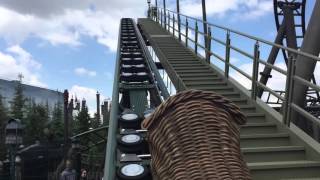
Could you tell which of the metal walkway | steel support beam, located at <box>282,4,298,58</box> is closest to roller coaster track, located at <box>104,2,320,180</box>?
the metal walkway

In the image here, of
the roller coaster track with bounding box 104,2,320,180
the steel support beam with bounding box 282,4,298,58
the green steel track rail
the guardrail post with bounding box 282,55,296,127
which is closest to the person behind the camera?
the green steel track rail

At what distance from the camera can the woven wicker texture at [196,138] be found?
9.78ft

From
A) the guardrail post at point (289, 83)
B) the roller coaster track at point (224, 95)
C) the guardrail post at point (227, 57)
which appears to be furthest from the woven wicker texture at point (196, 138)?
the guardrail post at point (227, 57)

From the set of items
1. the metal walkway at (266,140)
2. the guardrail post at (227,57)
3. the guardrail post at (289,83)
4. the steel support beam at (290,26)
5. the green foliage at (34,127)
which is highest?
the steel support beam at (290,26)

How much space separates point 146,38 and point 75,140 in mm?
5978

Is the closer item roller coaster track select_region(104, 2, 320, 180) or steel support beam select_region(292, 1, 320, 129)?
roller coaster track select_region(104, 2, 320, 180)

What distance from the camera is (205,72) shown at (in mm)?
11352

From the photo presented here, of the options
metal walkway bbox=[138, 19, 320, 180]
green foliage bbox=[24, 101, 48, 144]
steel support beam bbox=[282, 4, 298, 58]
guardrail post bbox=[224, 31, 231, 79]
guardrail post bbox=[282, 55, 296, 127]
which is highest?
steel support beam bbox=[282, 4, 298, 58]

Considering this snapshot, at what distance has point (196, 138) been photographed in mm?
3066

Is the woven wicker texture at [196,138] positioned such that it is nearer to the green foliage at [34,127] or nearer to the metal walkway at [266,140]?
the metal walkway at [266,140]

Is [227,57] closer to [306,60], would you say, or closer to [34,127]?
[306,60]

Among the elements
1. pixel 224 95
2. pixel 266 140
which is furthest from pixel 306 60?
pixel 266 140

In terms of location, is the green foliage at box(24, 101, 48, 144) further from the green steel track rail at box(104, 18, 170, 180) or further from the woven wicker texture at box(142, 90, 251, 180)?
the woven wicker texture at box(142, 90, 251, 180)

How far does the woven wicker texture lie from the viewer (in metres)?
2.98
